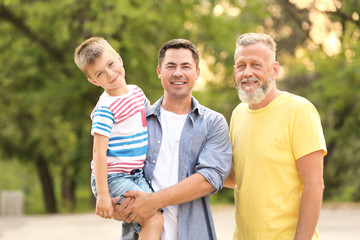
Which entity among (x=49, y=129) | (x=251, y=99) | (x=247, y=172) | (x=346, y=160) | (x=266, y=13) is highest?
(x=266, y=13)

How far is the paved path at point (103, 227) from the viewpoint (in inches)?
378

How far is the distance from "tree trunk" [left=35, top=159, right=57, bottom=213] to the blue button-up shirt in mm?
18825

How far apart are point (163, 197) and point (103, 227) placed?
27.4 feet

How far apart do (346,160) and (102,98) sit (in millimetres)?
18737

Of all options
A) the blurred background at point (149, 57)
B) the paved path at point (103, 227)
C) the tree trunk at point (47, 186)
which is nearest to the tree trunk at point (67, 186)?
the tree trunk at point (47, 186)

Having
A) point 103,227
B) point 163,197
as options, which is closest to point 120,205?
point 163,197

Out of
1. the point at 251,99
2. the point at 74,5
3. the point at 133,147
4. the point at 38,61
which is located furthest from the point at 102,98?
the point at 38,61

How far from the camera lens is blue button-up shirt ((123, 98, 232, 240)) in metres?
3.08

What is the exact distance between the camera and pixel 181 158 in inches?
124

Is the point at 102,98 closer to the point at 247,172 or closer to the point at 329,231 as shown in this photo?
the point at 247,172

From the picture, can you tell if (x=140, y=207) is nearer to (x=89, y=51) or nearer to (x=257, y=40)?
(x=89, y=51)

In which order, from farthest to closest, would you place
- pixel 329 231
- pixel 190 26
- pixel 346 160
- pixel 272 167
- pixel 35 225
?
pixel 346 160, pixel 190 26, pixel 35 225, pixel 329 231, pixel 272 167

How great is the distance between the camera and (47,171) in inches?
874

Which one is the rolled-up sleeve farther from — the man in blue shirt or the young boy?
the young boy
